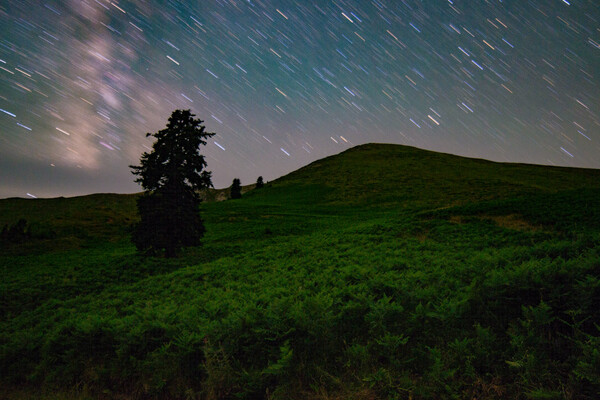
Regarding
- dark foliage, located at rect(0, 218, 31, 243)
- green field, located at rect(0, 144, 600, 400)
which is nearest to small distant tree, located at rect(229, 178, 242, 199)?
dark foliage, located at rect(0, 218, 31, 243)

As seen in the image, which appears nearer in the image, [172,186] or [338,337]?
[338,337]

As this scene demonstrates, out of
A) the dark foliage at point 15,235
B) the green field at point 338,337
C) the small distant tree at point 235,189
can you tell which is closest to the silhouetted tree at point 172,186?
the green field at point 338,337

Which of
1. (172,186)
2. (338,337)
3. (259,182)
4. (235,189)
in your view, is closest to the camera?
(338,337)

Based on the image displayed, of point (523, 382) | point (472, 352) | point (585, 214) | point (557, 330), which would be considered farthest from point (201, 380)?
point (585, 214)

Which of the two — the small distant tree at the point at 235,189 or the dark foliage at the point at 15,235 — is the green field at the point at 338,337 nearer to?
the dark foliage at the point at 15,235

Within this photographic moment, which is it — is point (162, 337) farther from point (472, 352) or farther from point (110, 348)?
point (472, 352)

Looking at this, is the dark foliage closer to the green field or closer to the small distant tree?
the green field

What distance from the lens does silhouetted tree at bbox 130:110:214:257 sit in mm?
19859

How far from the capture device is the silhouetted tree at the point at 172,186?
1986 centimetres

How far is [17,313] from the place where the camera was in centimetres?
1121

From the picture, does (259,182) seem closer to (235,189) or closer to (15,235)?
(235,189)

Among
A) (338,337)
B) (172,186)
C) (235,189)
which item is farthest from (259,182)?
(338,337)

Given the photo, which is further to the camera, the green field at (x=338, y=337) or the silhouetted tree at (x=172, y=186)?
the silhouetted tree at (x=172, y=186)

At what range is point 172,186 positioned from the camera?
20.2 metres
